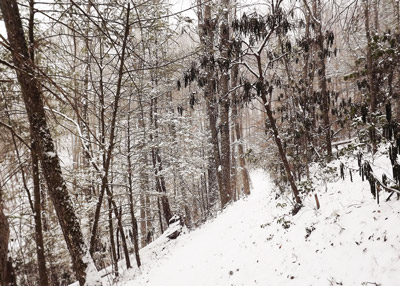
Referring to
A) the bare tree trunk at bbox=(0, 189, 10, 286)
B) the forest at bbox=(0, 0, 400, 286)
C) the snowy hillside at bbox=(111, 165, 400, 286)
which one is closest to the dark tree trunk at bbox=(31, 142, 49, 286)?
the forest at bbox=(0, 0, 400, 286)

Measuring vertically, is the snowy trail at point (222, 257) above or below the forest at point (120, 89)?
below

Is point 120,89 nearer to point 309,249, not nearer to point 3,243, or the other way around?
point 309,249

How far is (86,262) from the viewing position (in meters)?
3.64

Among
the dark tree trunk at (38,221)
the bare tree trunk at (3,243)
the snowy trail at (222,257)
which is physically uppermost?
the bare tree trunk at (3,243)

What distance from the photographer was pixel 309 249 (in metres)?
5.04

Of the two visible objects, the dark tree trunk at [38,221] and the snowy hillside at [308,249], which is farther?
the dark tree trunk at [38,221]

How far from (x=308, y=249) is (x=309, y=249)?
0.9 inches

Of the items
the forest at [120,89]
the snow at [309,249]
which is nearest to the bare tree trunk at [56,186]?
the forest at [120,89]

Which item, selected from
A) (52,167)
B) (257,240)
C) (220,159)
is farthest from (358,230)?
(220,159)

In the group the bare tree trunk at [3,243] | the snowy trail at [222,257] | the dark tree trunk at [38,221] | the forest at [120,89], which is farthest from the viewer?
the snowy trail at [222,257]

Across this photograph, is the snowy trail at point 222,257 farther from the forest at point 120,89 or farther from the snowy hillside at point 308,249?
the forest at point 120,89

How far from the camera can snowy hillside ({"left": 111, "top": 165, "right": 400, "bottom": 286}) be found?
391 cm

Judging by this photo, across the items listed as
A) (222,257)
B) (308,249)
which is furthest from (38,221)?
(308,249)

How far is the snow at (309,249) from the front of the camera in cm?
392
